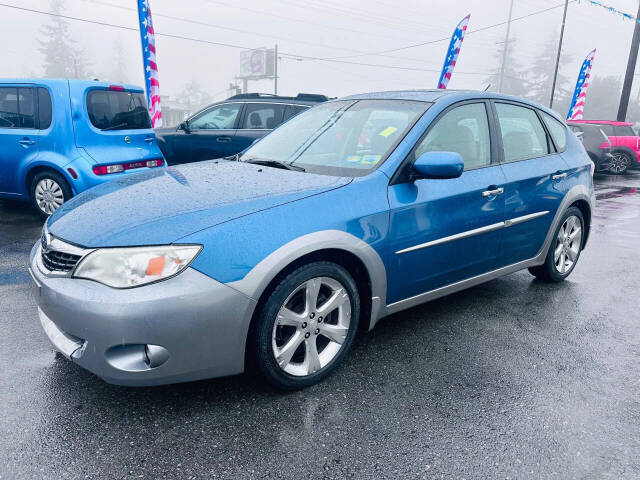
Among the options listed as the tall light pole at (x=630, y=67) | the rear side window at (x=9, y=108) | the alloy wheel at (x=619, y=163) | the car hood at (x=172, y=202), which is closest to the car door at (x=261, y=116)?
the rear side window at (x=9, y=108)

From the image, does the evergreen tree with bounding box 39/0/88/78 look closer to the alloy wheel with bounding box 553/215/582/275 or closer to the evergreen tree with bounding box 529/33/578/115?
the evergreen tree with bounding box 529/33/578/115

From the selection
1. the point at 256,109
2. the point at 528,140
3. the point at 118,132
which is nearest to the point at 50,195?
the point at 118,132

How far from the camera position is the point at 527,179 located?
144 inches

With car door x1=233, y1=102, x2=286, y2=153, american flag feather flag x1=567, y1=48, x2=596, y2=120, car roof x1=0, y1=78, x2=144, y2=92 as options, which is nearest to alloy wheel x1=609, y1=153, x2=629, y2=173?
american flag feather flag x1=567, y1=48, x2=596, y2=120

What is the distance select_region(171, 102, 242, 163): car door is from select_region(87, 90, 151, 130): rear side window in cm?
170

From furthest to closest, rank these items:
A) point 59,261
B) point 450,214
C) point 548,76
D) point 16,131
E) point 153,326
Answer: point 548,76, point 16,131, point 450,214, point 59,261, point 153,326

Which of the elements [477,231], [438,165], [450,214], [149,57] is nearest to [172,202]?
[438,165]

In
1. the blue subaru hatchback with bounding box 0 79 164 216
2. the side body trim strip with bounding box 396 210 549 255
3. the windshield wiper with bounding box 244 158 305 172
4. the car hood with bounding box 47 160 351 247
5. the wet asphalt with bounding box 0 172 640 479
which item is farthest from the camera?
the blue subaru hatchback with bounding box 0 79 164 216

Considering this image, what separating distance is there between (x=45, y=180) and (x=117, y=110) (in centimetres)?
125

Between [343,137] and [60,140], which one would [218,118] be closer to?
[60,140]

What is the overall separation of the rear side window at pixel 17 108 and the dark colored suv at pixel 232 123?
2727 mm

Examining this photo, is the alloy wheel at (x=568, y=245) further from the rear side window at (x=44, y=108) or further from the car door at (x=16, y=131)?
the car door at (x=16, y=131)

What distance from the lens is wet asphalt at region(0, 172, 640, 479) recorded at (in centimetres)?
209

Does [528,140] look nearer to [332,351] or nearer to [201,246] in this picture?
[332,351]
